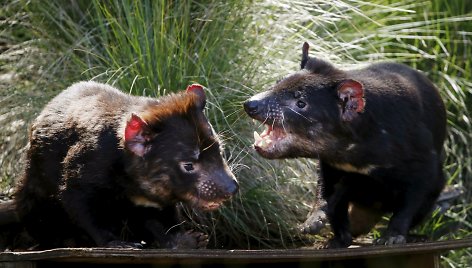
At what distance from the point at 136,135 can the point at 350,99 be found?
985mm

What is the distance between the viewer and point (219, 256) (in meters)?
4.12

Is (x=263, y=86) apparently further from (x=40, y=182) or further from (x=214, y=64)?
(x=40, y=182)

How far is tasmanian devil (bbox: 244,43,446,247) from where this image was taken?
4.66 metres

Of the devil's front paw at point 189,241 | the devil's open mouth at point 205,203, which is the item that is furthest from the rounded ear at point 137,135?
the devil's front paw at point 189,241

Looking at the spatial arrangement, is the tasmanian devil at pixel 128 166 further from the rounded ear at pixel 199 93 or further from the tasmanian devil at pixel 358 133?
the tasmanian devil at pixel 358 133

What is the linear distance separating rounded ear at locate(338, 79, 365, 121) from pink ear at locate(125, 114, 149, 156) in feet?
2.99

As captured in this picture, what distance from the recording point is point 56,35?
249 inches

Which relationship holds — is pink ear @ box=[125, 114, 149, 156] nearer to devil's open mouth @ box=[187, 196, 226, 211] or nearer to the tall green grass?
devil's open mouth @ box=[187, 196, 226, 211]

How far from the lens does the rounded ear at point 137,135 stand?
4.35m

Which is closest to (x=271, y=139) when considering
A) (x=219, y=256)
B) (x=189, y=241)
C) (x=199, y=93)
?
(x=199, y=93)

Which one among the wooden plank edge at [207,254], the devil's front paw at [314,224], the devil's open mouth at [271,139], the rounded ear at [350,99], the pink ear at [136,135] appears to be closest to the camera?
the wooden plank edge at [207,254]

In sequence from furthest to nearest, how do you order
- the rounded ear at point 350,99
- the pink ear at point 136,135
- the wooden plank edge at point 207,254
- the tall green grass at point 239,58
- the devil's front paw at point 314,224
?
the tall green grass at point 239,58 → the devil's front paw at point 314,224 → the rounded ear at point 350,99 → the pink ear at point 136,135 → the wooden plank edge at point 207,254

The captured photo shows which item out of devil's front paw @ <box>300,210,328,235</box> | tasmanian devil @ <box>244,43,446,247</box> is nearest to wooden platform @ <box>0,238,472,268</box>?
tasmanian devil @ <box>244,43,446,247</box>

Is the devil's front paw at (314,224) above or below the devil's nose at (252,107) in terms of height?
below
